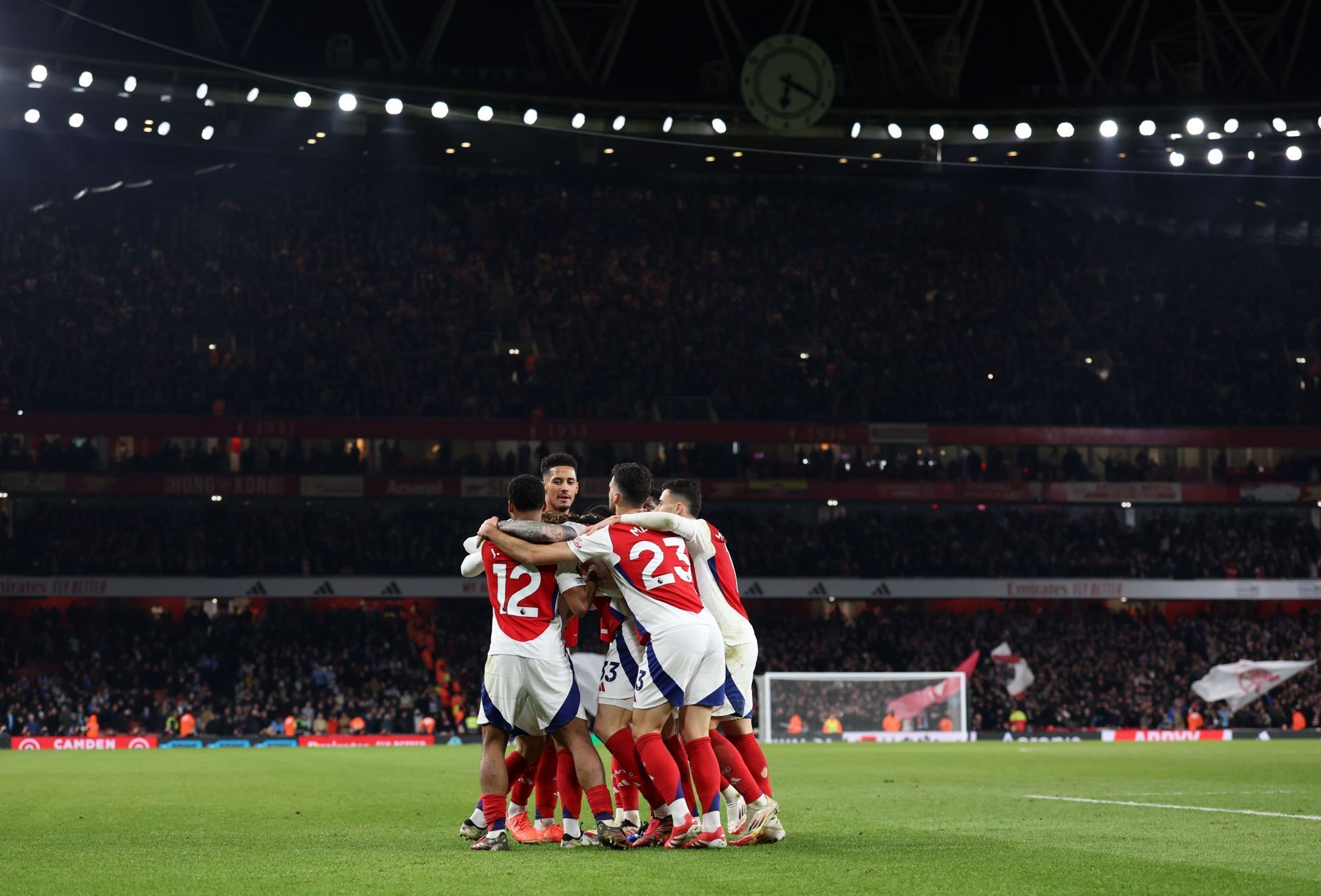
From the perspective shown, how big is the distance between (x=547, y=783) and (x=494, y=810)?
2.74ft

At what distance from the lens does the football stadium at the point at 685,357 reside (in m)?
35.0

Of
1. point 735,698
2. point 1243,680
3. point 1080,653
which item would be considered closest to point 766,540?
point 1080,653

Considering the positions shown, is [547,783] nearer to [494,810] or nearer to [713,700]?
[494,810]

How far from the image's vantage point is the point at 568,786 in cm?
943

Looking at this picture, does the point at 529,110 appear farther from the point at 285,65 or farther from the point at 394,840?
the point at 394,840

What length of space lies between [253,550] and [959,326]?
83.2 ft

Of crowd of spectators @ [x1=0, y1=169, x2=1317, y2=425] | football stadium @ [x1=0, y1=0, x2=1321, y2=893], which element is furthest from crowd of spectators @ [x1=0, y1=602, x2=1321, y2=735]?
crowd of spectators @ [x1=0, y1=169, x2=1317, y2=425]

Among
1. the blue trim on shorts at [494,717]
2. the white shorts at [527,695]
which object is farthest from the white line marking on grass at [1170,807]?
the blue trim on shorts at [494,717]

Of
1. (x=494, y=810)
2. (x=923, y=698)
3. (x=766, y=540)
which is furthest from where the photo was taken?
(x=766, y=540)

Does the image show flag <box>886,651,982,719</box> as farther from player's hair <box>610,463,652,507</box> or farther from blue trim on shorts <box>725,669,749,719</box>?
player's hair <box>610,463,652,507</box>

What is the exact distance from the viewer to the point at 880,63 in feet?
130

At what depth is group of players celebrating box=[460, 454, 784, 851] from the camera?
8812 mm

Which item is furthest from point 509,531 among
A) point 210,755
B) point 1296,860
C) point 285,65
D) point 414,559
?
point 414,559

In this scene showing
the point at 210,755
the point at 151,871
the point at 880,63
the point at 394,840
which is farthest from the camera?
Result: the point at 880,63
